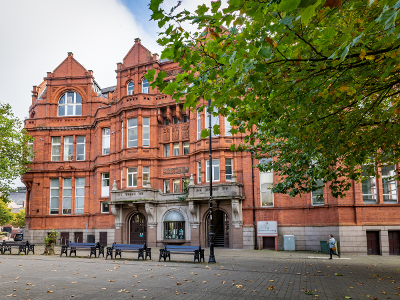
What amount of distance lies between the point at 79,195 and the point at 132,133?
30.8ft

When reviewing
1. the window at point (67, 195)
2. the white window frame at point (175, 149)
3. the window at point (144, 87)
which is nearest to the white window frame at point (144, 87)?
the window at point (144, 87)

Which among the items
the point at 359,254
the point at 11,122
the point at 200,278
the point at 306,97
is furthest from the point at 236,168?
the point at 11,122

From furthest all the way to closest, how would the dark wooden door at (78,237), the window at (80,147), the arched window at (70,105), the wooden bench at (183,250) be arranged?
the arched window at (70,105) → the window at (80,147) → the dark wooden door at (78,237) → the wooden bench at (183,250)

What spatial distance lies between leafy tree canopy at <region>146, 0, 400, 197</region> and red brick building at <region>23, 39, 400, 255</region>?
11749 millimetres

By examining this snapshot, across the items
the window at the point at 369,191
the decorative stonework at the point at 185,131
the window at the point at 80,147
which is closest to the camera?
the window at the point at 369,191

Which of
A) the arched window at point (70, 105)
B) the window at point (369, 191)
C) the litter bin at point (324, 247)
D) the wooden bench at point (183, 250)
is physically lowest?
the litter bin at point (324, 247)

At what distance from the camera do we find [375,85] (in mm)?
8672

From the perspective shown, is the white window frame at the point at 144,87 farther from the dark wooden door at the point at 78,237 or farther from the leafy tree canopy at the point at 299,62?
the leafy tree canopy at the point at 299,62

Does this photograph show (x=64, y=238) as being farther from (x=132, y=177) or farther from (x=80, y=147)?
(x=132, y=177)

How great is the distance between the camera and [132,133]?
3022 cm

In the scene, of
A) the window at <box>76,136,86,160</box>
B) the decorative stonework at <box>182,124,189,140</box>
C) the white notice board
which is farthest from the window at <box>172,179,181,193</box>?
the window at <box>76,136,86,160</box>

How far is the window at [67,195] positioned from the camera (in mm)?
33906

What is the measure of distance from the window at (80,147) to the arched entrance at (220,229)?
15.6 metres

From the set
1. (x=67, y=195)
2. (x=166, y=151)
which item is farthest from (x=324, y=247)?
(x=67, y=195)
